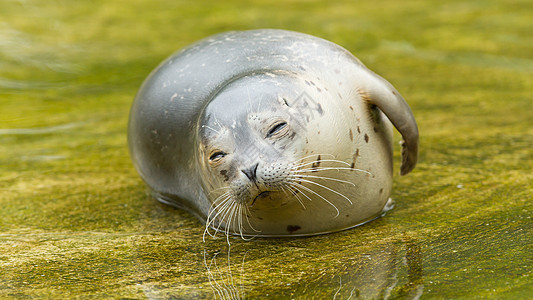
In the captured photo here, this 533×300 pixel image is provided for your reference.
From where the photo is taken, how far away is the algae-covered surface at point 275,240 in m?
3.45

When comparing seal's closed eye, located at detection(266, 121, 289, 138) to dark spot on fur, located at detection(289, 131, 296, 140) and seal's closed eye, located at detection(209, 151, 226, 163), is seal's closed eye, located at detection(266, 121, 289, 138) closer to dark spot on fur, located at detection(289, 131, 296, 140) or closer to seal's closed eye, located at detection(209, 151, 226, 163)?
dark spot on fur, located at detection(289, 131, 296, 140)

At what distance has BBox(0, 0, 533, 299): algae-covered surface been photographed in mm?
3453

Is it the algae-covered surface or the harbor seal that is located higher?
the harbor seal

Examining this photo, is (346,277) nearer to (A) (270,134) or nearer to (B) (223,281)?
(B) (223,281)

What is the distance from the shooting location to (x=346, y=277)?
3412 millimetres

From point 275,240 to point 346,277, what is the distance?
727 mm

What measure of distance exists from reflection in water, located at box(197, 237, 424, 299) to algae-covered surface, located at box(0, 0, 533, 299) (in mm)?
11

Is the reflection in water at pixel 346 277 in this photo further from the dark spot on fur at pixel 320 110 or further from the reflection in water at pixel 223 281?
the dark spot on fur at pixel 320 110

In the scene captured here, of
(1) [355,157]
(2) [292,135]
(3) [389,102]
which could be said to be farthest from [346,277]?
(3) [389,102]

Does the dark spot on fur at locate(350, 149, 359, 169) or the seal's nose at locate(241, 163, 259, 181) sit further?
the dark spot on fur at locate(350, 149, 359, 169)

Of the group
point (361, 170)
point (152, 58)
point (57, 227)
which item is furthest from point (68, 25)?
point (361, 170)

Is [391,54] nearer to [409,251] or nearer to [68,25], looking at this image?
[68,25]

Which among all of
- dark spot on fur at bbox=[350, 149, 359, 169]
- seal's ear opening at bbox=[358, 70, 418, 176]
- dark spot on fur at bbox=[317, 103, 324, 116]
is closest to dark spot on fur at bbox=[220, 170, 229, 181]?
dark spot on fur at bbox=[317, 103, 324, 116]

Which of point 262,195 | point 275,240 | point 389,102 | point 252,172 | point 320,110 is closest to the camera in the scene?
point 252,172
